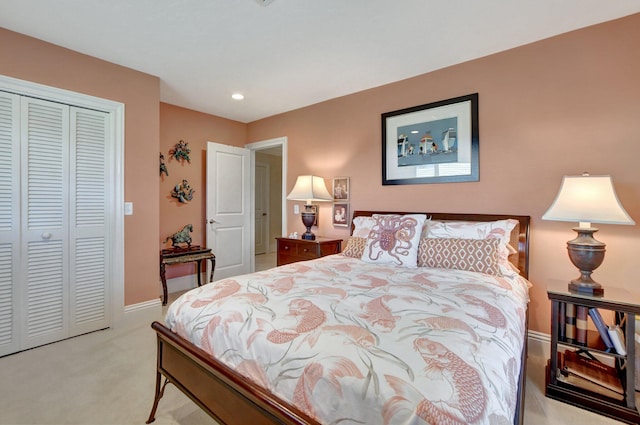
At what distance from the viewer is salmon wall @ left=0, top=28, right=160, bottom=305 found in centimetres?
252

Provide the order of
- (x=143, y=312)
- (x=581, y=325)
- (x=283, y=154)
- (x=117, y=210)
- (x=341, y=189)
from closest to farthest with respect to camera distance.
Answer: (x=581, y=325) → (x=117, y=210) → (x=143, y=312) → (x=341, y=189) → (x=283, y=154)

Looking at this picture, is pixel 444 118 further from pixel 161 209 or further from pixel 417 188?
pixel 161 209

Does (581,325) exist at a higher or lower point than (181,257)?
lower

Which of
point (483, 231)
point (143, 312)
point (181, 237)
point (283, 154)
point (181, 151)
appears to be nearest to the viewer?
point (483, 231)

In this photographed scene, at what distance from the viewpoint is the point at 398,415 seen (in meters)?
0.75

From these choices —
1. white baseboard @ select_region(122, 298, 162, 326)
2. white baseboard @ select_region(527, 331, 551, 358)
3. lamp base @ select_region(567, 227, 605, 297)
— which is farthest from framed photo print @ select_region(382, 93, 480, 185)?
white baseboard @ select_region(122, 298, 162, 326)

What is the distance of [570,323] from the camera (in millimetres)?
1905

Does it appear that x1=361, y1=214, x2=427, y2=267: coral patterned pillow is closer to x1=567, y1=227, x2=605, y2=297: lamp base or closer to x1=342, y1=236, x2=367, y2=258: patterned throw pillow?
x1=342, y1=236, x2=367, y2=258: patterned throw pillow

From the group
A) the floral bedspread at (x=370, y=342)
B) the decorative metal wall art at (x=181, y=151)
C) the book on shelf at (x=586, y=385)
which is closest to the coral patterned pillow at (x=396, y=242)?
the floral bedspread at (x=370, y=342)

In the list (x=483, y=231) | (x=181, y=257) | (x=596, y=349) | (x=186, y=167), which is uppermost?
(x=186, y=167)

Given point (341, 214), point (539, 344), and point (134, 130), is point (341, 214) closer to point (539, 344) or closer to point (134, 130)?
point (539, 344)

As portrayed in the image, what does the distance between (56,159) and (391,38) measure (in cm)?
291

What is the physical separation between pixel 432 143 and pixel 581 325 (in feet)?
5.84

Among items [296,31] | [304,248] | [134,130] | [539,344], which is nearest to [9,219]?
[134,130]
